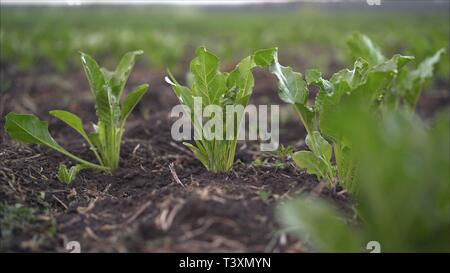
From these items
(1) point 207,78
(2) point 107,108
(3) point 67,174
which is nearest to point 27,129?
(3) point 67,174

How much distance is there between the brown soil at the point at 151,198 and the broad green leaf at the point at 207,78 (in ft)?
1.28

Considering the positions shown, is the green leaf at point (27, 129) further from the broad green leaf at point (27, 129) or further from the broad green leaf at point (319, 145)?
the broad green leaf at point (319, 145)

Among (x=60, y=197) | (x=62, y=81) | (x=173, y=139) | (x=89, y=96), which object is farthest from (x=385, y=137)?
(x=62, y=81)

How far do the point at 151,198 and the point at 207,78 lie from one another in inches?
24.2

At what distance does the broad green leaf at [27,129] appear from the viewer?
2100 millimetres

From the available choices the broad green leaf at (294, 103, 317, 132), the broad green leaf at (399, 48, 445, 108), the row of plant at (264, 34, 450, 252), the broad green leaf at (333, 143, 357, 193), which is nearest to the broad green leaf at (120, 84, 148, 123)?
the broad green leaf at (294, 103, 317, 132)

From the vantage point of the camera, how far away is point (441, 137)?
1.17m

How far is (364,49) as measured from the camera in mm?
2795

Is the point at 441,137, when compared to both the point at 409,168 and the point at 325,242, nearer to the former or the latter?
the point at 409,168

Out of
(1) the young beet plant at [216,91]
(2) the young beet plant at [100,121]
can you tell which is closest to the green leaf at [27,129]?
(2) the young beet plant at [100,121]

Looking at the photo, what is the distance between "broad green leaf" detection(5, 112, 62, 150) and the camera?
210cm

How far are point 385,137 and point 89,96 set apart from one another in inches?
145

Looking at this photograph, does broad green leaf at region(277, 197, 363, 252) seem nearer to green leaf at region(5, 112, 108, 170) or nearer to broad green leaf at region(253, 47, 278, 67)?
broad green leaf at region(253, 47, 278, 67)

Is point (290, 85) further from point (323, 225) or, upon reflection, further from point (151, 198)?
point (323, 225)
